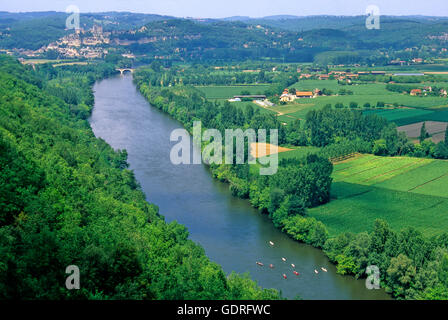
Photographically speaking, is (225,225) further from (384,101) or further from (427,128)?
(384,101)

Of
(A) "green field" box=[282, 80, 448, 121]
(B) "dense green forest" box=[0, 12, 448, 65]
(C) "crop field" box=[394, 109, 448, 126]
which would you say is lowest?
(C) "crop field" box=[394, 109, 448, 126]

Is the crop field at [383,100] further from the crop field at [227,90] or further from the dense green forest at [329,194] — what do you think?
the dense green forest at [329,194]

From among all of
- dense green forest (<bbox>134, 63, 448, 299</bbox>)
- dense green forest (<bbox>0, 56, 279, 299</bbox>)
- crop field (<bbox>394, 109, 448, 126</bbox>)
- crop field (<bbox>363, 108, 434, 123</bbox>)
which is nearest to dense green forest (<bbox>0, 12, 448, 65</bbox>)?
crop field (<bbox>363, 108, 434, 123</bbox>)

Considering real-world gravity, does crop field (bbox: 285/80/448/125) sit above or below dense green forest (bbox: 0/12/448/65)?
below

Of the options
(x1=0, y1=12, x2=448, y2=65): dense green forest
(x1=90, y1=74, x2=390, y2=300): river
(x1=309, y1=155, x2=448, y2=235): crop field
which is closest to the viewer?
(x1=90, y1=74, x2=390, y2=300): river

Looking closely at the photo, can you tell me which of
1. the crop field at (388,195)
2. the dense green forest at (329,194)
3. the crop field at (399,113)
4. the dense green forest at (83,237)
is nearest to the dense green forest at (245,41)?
the crop field at (399,113)

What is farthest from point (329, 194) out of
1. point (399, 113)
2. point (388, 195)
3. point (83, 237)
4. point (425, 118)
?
point (399, 113)

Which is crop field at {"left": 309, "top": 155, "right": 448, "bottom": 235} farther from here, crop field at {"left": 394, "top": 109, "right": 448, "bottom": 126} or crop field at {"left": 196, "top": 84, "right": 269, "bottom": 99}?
crop field at {"left": 196, "top": 84, "right": 269, "bottom": 99}
